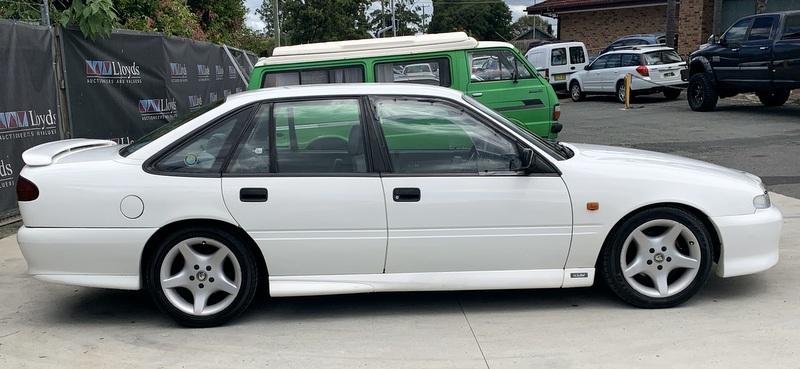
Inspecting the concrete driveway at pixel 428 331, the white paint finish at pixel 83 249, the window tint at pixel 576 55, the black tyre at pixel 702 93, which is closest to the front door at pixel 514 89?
the concrete driveway at pixel 428 331

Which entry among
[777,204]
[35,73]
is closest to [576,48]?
[777,204]

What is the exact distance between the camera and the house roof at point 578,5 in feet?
110

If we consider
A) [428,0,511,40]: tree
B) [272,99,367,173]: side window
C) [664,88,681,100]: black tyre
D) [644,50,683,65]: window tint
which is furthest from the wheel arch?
[428,0,511,40]: tree

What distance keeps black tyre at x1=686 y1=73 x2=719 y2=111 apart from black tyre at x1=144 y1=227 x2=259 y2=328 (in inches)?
572

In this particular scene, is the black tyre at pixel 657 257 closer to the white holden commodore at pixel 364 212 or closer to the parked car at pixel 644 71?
the white holden commodore at pixel 364 212

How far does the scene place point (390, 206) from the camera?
14.9 feet

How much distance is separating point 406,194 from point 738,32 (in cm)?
1348

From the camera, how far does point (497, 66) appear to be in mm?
9633

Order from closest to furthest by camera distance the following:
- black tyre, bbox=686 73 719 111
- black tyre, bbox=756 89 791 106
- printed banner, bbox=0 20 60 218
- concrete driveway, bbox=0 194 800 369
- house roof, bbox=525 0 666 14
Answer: concrete driveway, bbox=0 194 800 369 → printed banner, bbox=0 20 60 218 → black tyre, bbox=686 73 719 111 → black tyre, bbox=756 89 791 106 → house roof, bbox=525 0 666 14

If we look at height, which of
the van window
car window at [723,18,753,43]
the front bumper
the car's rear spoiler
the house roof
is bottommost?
the front bumper

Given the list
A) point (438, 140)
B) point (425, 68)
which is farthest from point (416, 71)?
point (438, 140)

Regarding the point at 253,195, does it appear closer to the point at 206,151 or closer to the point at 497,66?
the point at 206,151

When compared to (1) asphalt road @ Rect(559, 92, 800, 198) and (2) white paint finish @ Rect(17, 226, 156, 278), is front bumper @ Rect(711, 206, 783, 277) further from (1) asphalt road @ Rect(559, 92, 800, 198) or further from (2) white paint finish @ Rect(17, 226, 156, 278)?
(1) asphalt road @ Rect(559, 92, 800, 198)

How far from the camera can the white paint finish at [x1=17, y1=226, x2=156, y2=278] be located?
450 centimetres
